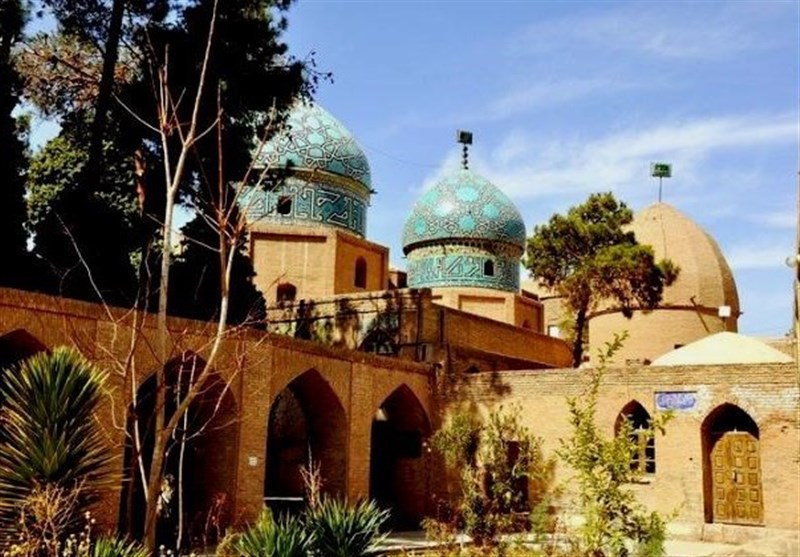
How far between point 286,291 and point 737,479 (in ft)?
41.3

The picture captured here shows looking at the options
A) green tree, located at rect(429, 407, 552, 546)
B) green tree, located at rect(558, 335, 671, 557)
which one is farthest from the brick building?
green tree, located at rect(558, 335, 671, 557)

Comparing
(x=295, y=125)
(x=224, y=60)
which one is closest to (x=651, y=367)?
(x=224, y=60)


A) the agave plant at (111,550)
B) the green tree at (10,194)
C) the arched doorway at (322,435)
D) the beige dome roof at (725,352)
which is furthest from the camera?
the beige dome roof at (725,352)

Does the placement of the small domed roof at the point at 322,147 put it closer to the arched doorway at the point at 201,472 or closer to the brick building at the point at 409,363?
the brick building at the point at 409,363

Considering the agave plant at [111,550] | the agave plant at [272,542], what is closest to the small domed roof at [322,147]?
the agave plant at [272,542]

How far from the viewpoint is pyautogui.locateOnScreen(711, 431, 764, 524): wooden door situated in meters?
15.9

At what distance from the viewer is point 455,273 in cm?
2720

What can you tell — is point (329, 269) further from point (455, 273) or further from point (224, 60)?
point (224, 60)

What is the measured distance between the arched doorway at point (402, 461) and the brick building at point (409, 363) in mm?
42

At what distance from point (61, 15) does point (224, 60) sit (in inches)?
148

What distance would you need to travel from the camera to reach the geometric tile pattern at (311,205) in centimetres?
2445

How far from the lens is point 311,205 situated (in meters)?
24.9

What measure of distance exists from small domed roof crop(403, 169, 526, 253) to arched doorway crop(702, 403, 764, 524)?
12.1 metres

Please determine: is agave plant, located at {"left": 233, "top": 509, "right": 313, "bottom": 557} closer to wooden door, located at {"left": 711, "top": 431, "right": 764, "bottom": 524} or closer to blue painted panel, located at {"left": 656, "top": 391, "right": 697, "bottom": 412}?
blue painted panel, located at {"left": 656, "top": 391, "right": 697, "bottom": 412}
